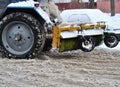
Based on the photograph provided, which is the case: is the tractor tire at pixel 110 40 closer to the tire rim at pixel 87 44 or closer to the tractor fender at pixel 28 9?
the tire rim at pixel 87 44

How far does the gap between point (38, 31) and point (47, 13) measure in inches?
34.4

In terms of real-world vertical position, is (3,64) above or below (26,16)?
below

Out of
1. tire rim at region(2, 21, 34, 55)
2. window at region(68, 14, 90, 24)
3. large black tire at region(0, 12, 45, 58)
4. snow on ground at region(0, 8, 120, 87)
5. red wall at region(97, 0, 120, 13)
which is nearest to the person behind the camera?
snow on ground at region(0, 8, 120, 87)

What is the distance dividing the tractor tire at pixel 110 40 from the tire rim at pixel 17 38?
2.38m

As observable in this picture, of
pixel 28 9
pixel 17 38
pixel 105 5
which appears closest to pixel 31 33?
pixel 17 38

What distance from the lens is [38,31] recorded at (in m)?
10.4

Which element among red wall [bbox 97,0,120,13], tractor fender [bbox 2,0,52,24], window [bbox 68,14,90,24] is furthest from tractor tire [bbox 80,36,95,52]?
red wall [bbox 97,0,120,13]

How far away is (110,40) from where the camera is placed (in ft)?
39.5

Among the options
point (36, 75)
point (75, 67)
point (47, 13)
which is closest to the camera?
point (36, 75)

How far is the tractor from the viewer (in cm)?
1046

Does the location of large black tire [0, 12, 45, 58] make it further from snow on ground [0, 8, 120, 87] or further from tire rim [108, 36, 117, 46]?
tire rim [108, 36, 117, 46]

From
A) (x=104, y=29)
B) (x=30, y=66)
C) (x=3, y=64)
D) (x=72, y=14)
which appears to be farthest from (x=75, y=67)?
(x=72, y=14)

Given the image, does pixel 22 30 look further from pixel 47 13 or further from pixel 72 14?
pixel 72 14

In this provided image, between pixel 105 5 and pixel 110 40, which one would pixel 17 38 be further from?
pixel 105 5
